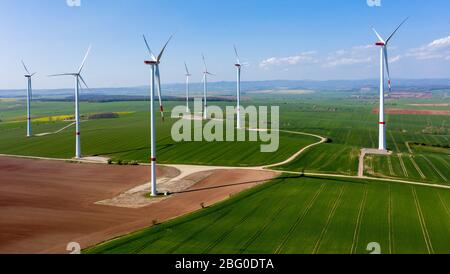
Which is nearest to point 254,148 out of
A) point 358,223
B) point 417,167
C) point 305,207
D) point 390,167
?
point 390,167

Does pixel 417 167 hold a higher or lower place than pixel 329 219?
higher

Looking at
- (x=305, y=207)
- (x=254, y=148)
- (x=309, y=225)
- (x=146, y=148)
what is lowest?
(x=309, y=225)

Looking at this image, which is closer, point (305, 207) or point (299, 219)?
point (299, 219)

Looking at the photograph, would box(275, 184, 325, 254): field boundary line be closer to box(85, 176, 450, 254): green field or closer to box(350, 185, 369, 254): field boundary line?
box(85, 176, 450, 254): green field

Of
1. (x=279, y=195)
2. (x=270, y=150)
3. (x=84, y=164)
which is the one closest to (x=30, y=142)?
(x=84, y=164)

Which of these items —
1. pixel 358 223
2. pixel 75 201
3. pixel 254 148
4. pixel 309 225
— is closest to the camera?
pixel 309 225

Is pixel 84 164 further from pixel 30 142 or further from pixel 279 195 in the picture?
pixel 279 195

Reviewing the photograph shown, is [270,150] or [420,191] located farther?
[270,150]

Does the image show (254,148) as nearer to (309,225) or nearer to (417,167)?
(417,167)

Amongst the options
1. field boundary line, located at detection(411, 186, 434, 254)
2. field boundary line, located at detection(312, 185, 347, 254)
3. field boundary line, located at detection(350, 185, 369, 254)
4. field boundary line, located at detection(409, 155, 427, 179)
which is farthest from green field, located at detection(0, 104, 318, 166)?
field boundary line, located at detection(411, 186, 434, 254)
